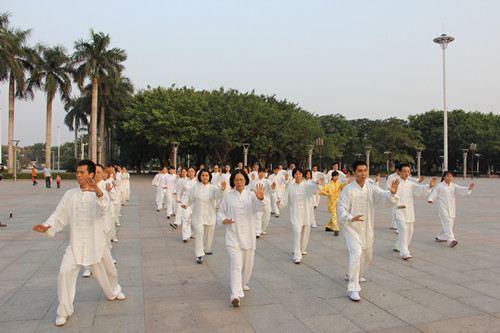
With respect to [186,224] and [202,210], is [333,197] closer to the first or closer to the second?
[186,224]

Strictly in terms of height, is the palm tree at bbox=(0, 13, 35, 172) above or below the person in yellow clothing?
above

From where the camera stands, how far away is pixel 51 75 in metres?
32.2

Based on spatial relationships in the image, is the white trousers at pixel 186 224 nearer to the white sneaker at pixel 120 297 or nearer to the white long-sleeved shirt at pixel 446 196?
the white sneaker at pixel 120 297

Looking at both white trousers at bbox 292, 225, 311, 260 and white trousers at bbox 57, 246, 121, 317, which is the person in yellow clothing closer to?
white trousers at bbox 292, 225, 311, 260

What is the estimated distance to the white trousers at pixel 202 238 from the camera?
6016 millimetres

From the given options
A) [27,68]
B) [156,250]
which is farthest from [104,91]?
[156,250]

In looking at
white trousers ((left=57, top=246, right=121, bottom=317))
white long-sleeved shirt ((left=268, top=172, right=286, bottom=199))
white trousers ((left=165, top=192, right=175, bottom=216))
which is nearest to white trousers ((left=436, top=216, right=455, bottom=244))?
white long-sleeved shirt ((left=268, top=172, right=286, bottom=199))

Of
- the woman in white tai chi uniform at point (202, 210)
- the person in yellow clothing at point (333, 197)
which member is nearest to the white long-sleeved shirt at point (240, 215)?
the woman in white tai chi uniform at point (202, 210)

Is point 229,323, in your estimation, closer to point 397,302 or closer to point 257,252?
point 397,302

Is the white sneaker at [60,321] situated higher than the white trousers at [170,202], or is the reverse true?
the white trousers at [170,202]

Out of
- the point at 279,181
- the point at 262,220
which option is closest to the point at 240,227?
the point at 262,220

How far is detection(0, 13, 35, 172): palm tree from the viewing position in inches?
1168

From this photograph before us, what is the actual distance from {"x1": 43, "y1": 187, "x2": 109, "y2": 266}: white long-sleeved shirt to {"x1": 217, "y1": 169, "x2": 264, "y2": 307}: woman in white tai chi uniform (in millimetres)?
1347

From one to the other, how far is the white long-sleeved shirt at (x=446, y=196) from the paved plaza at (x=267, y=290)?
699mm
